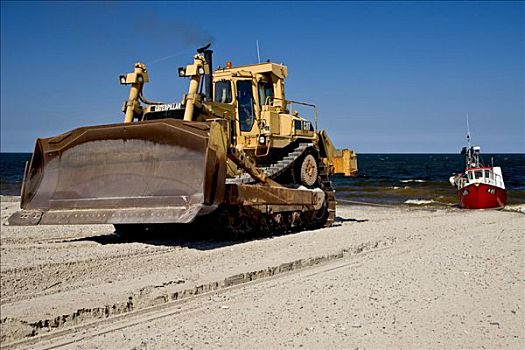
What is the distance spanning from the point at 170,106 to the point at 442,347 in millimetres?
6696

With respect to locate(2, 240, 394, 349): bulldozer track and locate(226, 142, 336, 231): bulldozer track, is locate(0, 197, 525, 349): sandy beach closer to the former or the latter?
locate(2, 240, 394, 349): bulldozer track

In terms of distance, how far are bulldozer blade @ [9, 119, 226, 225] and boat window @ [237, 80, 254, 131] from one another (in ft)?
9.25

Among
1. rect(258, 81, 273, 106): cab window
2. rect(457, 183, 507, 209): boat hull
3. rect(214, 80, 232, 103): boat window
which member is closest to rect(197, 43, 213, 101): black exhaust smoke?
rect(214, 80, 232, 103): boat window

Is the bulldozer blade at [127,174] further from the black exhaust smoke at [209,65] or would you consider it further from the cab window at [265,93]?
the cab window at [265,93]

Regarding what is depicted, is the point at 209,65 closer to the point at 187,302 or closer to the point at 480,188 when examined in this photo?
the point at 187,302

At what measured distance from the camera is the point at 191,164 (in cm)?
824

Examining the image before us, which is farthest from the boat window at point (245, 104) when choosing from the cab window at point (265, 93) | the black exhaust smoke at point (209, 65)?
the black exhaust smoke at point (209, 65)

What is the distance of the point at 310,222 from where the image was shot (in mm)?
12047

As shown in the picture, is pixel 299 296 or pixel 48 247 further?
pixel 48 247

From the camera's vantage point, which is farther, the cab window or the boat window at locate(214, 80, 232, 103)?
the cab window

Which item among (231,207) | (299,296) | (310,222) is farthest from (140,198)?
(310,222)

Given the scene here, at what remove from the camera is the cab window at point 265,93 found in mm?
11969

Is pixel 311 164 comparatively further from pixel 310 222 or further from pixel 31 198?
pixel 31 198

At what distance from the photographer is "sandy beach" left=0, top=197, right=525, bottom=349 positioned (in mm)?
4734
